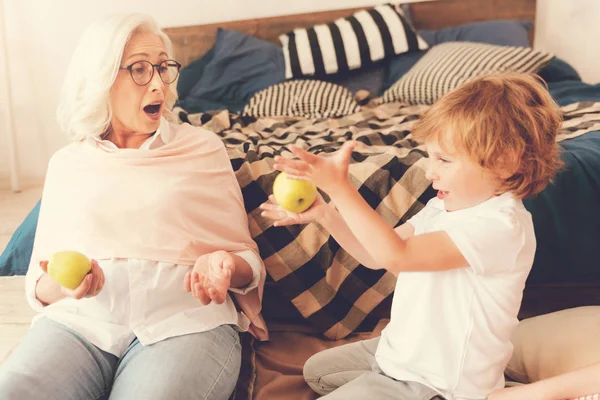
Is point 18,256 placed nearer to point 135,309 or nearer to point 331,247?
point 135,309

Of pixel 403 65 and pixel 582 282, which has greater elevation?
pixel 403 65

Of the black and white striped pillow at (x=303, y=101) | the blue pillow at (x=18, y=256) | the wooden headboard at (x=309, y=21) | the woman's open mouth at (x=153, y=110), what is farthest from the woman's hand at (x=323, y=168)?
the wooden headboard at (x=309, y=21)

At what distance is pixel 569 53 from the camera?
3131mm

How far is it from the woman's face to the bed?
33cm

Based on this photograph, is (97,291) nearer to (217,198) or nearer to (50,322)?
(50,322)

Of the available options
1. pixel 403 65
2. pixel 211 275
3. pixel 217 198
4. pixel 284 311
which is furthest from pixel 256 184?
pixel 403 65

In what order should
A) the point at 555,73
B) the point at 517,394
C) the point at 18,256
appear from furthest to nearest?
the point at 555,73 < the point at 18,256 < the point at 517,394

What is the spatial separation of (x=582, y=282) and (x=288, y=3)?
7.25ft

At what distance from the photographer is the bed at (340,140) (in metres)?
1.65

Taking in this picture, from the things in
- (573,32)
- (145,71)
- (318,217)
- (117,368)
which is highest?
(145,71)

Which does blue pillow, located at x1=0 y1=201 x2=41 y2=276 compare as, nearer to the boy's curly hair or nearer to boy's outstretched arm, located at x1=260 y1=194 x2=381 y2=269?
boy's outstretched arm, located at x1=260 y1=194 x2=381 y2=269

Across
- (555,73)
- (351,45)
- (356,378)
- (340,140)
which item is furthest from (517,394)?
(351,45)

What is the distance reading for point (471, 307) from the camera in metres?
1.09

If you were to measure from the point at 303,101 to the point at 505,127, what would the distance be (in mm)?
1719
